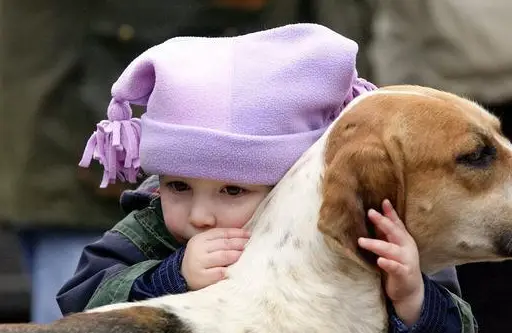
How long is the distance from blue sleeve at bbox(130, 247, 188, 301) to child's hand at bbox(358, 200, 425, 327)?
603 millimetres

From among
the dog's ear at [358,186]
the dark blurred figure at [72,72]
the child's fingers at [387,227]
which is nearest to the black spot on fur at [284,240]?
the dog's ear at [358,186]

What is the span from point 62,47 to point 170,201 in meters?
2.17

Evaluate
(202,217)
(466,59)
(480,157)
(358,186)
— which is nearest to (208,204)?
(202,217)

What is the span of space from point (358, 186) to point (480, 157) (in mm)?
359

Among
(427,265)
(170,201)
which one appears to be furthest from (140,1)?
(427,265)

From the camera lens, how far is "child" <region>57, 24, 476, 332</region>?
361cm

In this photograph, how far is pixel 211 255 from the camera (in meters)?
3.56

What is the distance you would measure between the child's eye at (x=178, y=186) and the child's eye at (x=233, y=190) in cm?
13

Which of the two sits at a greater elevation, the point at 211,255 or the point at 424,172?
the point at 424,172

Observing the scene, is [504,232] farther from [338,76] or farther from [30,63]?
[30,63]

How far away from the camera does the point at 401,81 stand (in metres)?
5.63

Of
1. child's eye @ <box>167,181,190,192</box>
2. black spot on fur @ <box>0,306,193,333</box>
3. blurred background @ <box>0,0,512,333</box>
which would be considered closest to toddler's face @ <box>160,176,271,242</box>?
child's eye @ <box>167,181,190,192</box>

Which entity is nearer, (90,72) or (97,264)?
(97,264)

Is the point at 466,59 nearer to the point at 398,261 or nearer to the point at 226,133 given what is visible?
the point at 226,133
